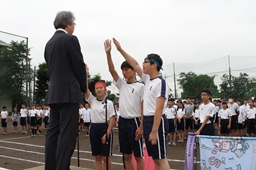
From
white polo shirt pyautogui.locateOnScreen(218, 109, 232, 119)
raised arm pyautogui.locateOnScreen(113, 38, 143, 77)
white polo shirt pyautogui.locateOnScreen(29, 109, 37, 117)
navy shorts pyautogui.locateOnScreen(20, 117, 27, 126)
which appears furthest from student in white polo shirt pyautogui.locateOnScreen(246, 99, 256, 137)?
navy shorts pyautogui.locateOnScreen(20, 117, 27, 126)

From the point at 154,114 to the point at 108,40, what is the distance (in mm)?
1362

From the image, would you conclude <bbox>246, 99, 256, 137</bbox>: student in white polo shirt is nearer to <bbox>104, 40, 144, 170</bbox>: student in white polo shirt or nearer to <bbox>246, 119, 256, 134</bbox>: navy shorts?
<bbox>246, 119, 256, 134</bbox>: navy shorts

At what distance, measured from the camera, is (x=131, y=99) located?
4.29 metres

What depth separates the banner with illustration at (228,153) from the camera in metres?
4.64

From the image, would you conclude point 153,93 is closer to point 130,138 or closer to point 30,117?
point 130,138

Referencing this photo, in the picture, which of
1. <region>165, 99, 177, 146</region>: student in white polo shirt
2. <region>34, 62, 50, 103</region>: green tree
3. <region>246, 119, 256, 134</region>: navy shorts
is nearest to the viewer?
<region>165, 99, 177, 146</region>: student in white polo shirt

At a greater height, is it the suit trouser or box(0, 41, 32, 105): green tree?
box(0, 41, 32, 105): green tree

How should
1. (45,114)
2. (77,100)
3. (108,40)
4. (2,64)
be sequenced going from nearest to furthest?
(77,100) → (108,40) → (45,114) → (2,64)

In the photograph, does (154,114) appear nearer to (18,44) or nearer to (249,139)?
(249,139)

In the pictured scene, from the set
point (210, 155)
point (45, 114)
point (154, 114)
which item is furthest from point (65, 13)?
point (45, 114)

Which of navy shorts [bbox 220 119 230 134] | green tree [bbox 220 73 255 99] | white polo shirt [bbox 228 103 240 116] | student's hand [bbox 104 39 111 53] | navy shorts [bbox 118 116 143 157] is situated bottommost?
navy shorts [bbox 220 119 230 134]

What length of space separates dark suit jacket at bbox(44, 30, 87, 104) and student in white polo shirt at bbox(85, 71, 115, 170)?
1.82 m

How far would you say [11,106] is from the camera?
23891 mm

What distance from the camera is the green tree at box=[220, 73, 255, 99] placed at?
2956cm
